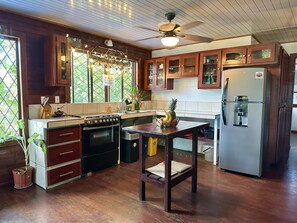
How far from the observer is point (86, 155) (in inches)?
130

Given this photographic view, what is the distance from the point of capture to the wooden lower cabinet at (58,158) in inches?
112

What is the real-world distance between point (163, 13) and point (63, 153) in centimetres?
245

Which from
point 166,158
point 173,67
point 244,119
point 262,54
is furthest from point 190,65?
point 166,158

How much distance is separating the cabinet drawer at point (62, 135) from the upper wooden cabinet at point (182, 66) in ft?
Result: 8.27

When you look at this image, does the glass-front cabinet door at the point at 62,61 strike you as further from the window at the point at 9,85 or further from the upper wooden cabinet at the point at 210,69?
the upper wooden cabinet at the point at 210,69

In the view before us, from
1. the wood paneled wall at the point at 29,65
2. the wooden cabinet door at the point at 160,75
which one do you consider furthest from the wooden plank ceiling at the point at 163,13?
the wooden cabinet door at the point at 160,75

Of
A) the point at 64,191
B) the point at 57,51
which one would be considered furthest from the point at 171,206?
the point at 57,51

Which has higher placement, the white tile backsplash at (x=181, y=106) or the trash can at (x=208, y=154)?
the white tile backsplash at (x=181, y=106)

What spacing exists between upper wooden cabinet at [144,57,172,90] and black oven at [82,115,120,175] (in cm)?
162

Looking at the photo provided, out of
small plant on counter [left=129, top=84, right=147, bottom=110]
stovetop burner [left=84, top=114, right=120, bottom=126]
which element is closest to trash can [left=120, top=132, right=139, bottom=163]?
stovetop burner [left=84, top=114, right=120, bottom=126]

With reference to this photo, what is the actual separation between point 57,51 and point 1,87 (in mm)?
936

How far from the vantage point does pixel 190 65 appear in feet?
14.9

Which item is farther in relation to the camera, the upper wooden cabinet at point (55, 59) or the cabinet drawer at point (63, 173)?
the upper wooden cabinet at point (55, 59)

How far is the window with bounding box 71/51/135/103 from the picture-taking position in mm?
3877
